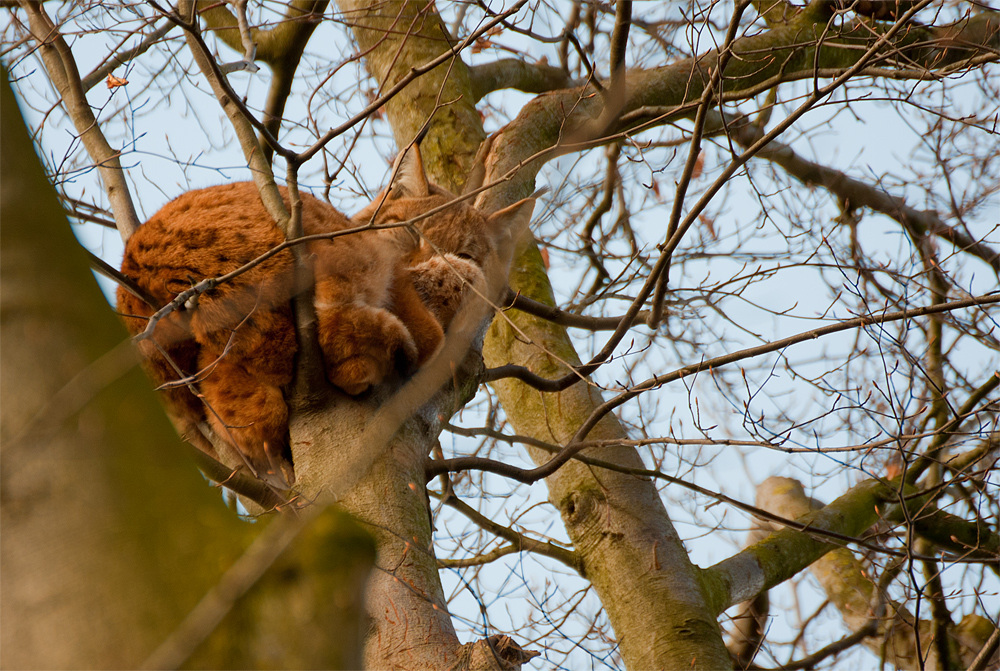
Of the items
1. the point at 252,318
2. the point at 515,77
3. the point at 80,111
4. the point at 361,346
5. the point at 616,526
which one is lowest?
the point at 616,526

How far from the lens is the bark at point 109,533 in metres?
1.00

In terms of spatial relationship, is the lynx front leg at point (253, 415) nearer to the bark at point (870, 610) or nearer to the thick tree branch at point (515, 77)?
the thick tree branch at point (515, 77)

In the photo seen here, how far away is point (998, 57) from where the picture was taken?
3127 millimetres

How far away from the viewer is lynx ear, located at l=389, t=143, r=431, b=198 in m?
3.95

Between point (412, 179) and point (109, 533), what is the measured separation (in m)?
3.17

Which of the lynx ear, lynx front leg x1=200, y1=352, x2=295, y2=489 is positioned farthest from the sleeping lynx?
the lynx ear

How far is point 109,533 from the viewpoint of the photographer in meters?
1.04

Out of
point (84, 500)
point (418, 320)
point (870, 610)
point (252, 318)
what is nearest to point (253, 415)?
point (252, 318)

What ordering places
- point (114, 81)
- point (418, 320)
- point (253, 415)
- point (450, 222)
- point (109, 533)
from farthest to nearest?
point (450, 222)
point (114, 81)
point (418, 320)
point (253, 415)
point (109, 533)

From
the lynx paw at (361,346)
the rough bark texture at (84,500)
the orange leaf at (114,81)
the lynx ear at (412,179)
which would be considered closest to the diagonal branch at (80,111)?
the orange leaf at (114,81)

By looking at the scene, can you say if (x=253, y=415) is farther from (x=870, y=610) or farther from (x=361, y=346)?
A: (x=870, y=610)

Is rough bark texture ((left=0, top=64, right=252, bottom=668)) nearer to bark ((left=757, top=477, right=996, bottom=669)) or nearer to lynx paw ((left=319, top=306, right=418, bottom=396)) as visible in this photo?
lynx paw ((left=319, top=306, right=418, bottom=396))

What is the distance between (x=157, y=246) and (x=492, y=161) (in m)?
1.38

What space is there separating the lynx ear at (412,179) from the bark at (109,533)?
2.86 metres
